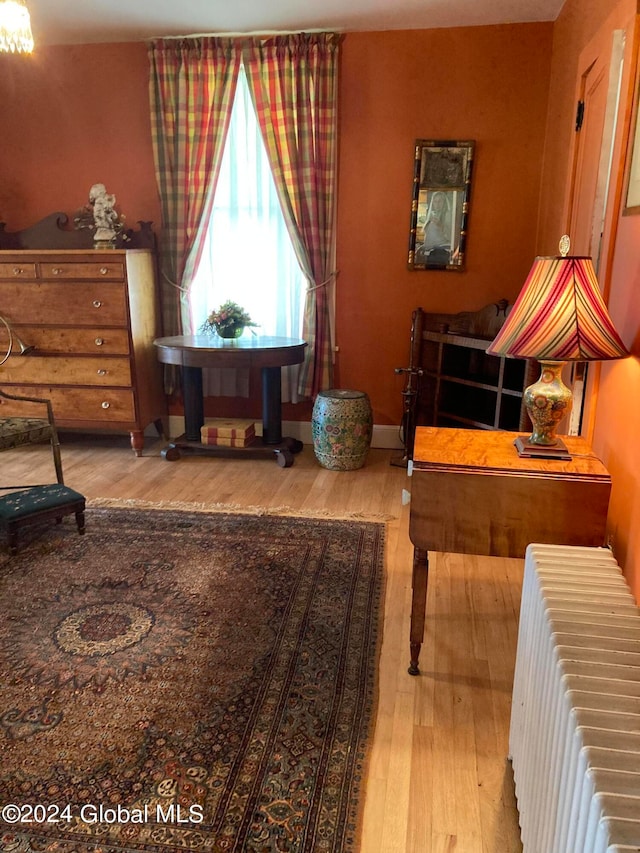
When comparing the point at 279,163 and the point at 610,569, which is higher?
the point at 279,163

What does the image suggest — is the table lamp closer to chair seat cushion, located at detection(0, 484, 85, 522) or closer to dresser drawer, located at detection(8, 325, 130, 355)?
chair seat cushion, located at detection(0, 484, 85, 522)

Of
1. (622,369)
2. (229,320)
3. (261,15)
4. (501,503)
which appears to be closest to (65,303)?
(229,320)

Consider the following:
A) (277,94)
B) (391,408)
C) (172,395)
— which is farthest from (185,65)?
(391,408)

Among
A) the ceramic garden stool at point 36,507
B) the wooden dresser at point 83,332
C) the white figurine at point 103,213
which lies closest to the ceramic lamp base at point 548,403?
the ceramic garden stool at point 36,507

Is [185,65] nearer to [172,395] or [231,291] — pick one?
[231,291]

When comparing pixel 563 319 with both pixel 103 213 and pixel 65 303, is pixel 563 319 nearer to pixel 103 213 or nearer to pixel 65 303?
pixel 65 303

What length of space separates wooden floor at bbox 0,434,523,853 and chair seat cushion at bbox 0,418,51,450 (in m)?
0.48

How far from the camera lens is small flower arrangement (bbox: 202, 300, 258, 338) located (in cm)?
377

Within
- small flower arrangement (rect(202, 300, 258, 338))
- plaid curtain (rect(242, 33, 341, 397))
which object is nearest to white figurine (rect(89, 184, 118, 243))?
small flower arrangement (rect(202, 300, 258, 338))

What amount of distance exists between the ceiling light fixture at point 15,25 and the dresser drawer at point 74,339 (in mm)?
1723

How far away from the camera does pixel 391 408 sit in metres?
4.18

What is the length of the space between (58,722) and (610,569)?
1495 mm

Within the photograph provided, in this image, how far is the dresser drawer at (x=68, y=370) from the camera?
3875 mm

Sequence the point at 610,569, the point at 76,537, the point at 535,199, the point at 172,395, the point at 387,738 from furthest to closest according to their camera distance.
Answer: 1. the point at 172,395
2. the point at 535,199
3. the point at 76,537
4. the point at 387,738
5. the point at 610,569
